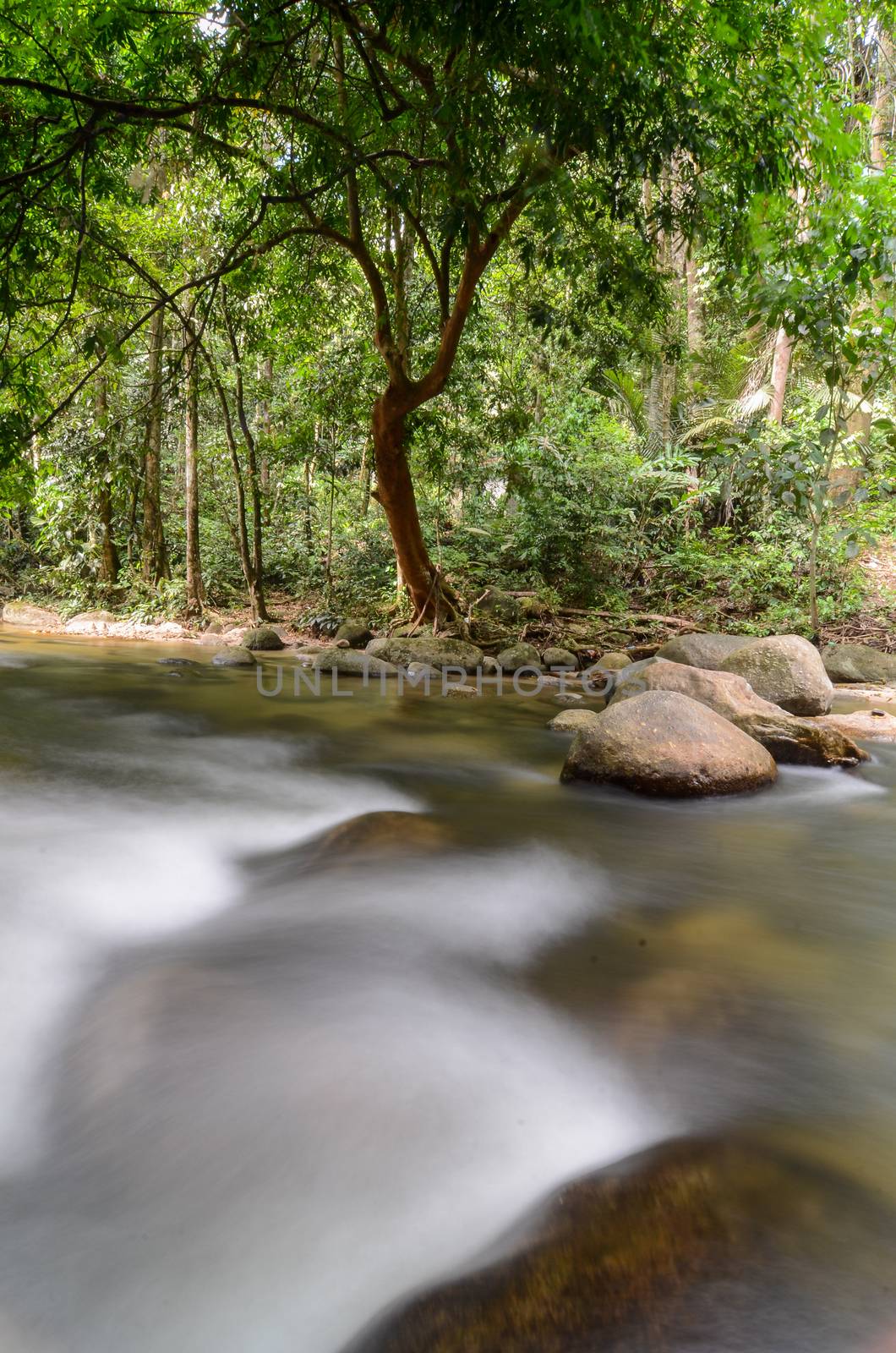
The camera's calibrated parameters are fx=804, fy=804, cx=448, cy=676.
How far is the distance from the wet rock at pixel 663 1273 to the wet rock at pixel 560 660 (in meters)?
8.63

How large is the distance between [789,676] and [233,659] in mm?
A: 6527

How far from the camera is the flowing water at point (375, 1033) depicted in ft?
4.95

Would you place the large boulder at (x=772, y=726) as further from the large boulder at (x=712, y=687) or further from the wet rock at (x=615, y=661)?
the wet rock at (x=615, y=661)

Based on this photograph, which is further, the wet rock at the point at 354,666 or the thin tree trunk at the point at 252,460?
the wet rock at the point at 354,666

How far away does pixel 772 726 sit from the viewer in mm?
5523

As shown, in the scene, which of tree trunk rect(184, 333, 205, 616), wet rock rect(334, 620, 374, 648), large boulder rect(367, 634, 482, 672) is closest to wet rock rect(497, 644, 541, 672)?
large boulder rect(367, 634, 482, 672)

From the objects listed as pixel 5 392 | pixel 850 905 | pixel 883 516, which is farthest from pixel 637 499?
pixel 850 905

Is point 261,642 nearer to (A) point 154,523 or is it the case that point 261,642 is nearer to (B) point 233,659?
(B) point 233,659

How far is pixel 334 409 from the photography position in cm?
1107

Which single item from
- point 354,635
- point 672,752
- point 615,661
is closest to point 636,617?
point 615,661

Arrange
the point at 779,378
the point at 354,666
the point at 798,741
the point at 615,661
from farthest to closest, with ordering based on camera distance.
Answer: the point at 779,378, the point at 615,661, the point at 354,666, the point at 798,741

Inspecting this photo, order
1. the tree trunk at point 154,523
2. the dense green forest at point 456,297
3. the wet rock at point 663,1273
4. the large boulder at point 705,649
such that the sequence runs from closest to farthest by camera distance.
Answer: the wet rock at point 663,1273
the dense green forest at point 456,297
the large boulder at point 705,649
the tree trunk at point 154,523

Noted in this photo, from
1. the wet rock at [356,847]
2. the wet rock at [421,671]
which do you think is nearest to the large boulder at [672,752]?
the wet rock at [356,847]

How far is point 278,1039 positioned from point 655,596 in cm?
1107
